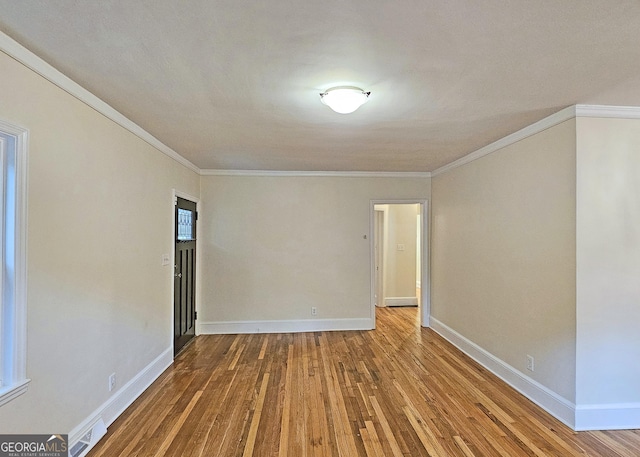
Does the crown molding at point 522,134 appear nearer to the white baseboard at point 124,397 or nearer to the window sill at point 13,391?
the window sill at point 13,391

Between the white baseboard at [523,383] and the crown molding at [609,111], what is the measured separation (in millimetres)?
2211

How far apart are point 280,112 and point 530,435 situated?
3070 millimetres

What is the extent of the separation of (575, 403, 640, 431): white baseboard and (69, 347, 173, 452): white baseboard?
354 cm

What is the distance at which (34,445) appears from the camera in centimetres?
189

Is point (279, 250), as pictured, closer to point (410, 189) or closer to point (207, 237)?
point (207, 237)

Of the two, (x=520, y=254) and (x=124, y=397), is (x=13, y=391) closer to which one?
(x=124, y=397)

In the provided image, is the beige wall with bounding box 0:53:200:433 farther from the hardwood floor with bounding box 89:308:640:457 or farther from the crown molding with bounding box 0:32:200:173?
the hardwood floor with bounding box 89:308:640:457

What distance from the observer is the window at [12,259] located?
5.58 ft

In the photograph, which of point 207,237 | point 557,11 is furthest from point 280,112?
point 207,237

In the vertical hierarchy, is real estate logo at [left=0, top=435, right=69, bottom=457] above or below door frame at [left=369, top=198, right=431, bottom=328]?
below

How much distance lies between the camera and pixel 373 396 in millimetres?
3084

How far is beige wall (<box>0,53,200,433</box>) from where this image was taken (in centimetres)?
185

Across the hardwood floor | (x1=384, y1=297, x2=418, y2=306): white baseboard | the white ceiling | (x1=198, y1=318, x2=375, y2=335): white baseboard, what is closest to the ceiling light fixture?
the white ceiling

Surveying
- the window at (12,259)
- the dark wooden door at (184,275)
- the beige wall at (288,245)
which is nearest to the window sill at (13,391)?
the window at (12,259)
